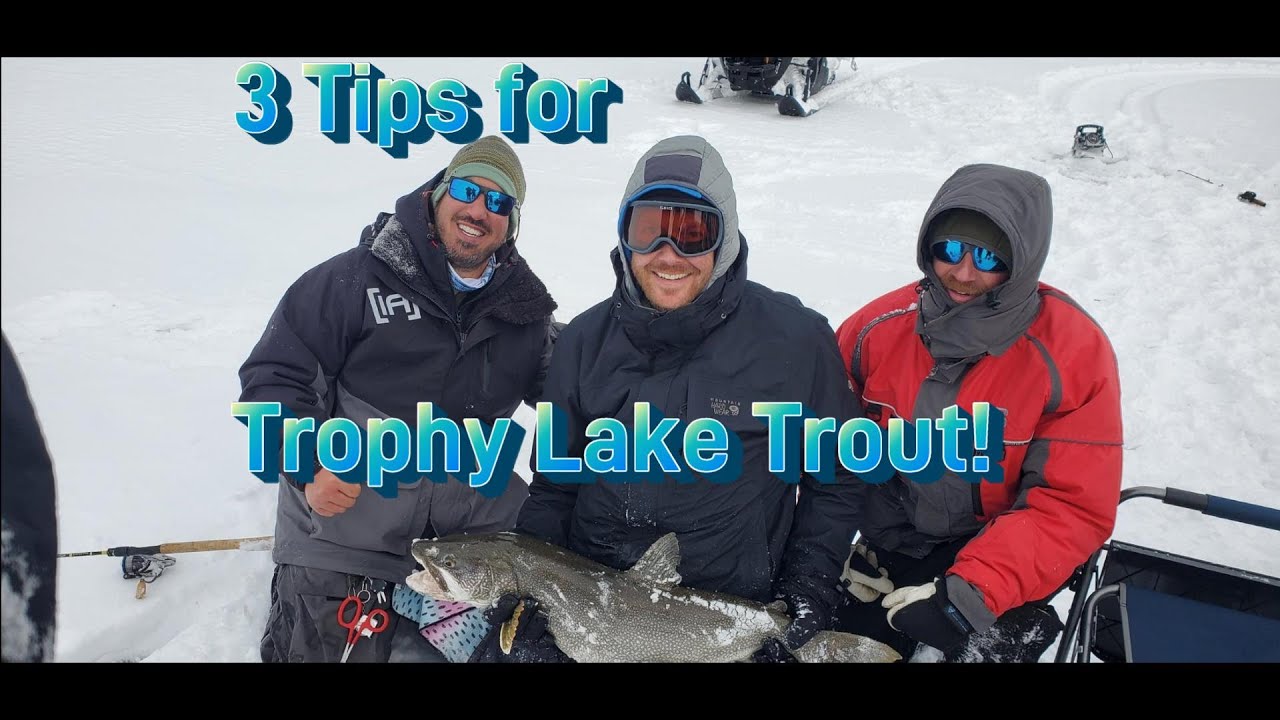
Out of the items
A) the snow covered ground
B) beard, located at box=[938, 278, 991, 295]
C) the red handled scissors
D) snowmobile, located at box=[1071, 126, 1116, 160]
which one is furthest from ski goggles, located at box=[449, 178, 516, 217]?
snowmobile, located at box=[1071, 126, 1116, 160]

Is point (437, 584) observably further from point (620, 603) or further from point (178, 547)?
point (178, 547)

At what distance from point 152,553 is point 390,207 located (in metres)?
5.72

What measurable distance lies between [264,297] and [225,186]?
2.92 meters

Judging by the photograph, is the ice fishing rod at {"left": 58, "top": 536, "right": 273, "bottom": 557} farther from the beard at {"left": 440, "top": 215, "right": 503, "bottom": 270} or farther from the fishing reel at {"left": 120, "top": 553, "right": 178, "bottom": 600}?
the beard at {"left": 440, "top": 215, "right": 503, "bottom": 270}

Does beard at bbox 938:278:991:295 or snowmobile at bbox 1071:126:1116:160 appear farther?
snowmobile at bbox 1071:126:1116:160

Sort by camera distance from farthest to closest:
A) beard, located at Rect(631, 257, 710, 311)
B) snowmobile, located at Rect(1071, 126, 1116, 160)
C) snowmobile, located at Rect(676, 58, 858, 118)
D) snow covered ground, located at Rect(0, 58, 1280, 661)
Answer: snowmobile, located at Rect(676, 58, 858, 118) < snowmobile, located at Rect(1071, 126, 1116, 160) < snow covered ground, located at Rect(0, 58, 1280, 661) < beard, located at Rect(631, 257, 710, 311)

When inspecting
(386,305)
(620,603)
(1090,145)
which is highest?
(1090,145)

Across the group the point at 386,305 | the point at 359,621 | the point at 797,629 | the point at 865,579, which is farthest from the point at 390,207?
the point at 797,629

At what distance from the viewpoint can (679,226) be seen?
2.60 m

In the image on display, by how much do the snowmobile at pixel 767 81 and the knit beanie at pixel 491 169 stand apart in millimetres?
10434

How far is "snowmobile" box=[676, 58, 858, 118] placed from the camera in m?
13.1

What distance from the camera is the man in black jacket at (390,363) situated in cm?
300

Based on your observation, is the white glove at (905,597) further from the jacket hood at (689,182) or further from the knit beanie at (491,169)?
the knit beanie at (491,169)
